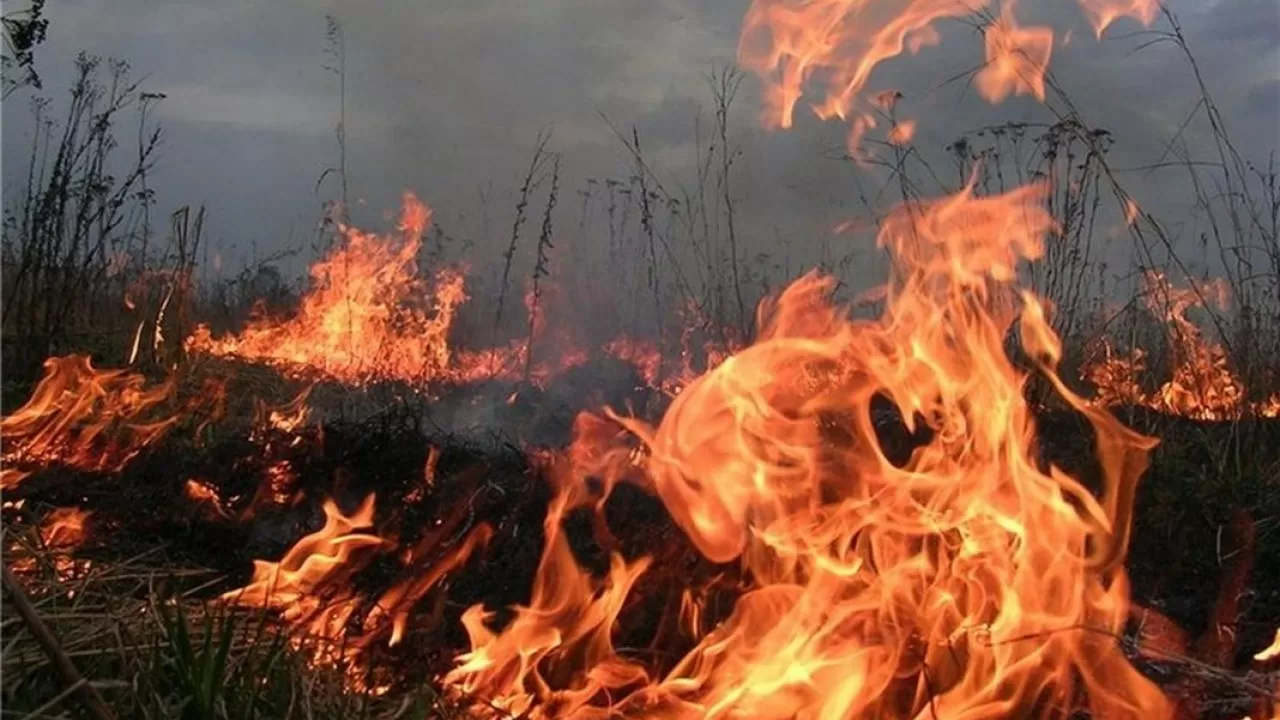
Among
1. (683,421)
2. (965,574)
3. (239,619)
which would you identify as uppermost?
(683,421)

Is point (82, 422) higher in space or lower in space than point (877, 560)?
lower

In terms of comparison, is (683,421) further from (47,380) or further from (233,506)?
(47,380)

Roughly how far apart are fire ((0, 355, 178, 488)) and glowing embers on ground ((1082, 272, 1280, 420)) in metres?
4.32

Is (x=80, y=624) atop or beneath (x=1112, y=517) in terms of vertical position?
beneath

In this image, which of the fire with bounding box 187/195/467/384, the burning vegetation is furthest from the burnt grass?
the fire with bounding box 187/195/467/384

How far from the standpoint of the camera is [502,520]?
4.40 meters

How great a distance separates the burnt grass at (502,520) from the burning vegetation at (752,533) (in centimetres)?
1

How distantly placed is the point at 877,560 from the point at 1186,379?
3.24 meters

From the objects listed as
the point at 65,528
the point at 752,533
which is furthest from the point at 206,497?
the point at 752,533

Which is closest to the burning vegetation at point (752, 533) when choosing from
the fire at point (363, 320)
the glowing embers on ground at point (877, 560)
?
the glowing embers on ground at point (877, 560)

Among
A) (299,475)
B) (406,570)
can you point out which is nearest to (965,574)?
(406,570)

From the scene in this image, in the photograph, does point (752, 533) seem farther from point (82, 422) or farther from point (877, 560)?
point (82, 422)

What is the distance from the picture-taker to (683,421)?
4.07 metres

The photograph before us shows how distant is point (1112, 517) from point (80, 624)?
315 centimetres
